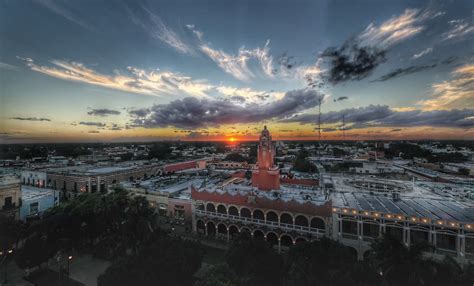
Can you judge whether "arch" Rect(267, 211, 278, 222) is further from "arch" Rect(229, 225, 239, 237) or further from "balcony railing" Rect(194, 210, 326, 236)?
"arch" Rect(229, 225, 239, 237)

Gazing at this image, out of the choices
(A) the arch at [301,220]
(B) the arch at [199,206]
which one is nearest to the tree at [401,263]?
(A) the arch at [301,220]

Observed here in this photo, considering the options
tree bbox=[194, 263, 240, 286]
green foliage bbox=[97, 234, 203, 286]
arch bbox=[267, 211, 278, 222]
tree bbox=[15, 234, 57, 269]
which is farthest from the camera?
arch bbox=[267, 211, 278, 222]

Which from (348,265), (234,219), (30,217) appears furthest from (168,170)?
(348,265)

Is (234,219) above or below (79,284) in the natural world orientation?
above

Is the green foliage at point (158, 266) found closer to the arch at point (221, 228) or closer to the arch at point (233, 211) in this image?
the arch at point (221, 228)

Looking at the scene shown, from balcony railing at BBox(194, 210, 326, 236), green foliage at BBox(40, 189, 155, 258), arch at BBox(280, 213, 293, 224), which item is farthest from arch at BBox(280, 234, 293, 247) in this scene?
green foliage at BBox(40, 189, 155, 258)

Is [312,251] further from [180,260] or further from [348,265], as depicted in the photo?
[180,260]

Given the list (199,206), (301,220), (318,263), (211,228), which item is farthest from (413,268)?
(199,206)
